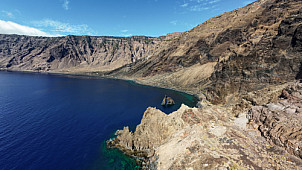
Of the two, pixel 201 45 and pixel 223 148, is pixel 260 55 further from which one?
pixel 201 45

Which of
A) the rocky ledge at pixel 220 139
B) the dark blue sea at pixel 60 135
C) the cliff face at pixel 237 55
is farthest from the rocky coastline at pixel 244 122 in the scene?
the dark blue sea at pixel 60 135

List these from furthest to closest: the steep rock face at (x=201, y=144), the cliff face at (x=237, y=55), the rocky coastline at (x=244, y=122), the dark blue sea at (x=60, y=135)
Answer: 1. the cliff face at (x=237, y=55)
2. the dark blue sea at (x=60, y=135)
3. the rocky coastline at (x=244, y=122)
4. the steep rock face at (x=201, y=144)

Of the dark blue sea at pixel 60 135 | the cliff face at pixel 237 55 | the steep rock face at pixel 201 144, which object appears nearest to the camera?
the steep rock face at pixel 201 144

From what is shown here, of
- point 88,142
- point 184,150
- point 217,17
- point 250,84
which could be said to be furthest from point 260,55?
point 217,17

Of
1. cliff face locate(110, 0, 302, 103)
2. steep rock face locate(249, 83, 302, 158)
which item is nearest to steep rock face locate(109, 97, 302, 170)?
steep rock face locate(249, 83, 302, 158)

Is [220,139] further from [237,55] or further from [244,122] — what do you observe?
[237,55]

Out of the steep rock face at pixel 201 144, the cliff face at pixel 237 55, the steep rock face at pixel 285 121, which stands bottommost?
the steep rock face at pixel 201 144

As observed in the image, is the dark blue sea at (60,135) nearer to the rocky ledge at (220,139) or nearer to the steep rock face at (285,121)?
the rocky ledge at (220,139)

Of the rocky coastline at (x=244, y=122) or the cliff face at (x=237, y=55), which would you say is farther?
the cliff face at (x=237, y=55)
